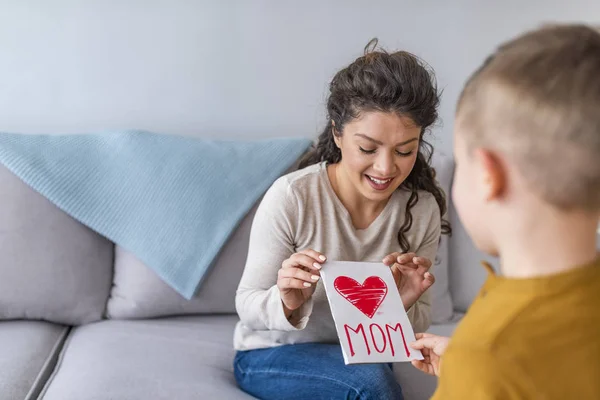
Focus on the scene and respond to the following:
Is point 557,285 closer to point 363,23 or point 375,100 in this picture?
point 375,100

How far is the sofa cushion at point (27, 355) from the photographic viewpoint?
1670 mm

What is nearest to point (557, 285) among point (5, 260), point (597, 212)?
point (597, 212)

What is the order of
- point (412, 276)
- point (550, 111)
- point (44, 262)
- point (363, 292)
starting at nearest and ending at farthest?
point (550, 111) < point (363, 292) < point (412, 276) < point (44, 262)

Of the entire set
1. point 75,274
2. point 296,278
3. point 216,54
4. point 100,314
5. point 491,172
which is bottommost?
point 100,314

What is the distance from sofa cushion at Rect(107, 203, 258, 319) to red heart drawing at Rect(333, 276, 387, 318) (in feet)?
2.25

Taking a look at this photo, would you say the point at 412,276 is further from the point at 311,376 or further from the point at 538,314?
the point at 538,314

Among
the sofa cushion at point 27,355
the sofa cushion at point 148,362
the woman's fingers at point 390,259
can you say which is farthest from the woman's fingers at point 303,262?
the sofa cushion at point 27,355

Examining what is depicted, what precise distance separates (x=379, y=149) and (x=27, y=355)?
0.98m

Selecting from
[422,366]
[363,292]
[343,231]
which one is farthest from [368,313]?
[343,231]

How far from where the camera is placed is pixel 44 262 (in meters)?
2.01

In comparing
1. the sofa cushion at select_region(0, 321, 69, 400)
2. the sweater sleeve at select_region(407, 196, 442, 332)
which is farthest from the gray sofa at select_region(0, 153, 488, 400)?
the sweater sleeve at select_region(407, 196, 442, 332)

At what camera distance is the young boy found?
31.8 inches

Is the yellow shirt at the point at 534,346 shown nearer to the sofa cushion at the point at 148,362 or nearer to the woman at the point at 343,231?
the woman at the point at 343,231

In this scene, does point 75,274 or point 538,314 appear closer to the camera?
point 538,314
